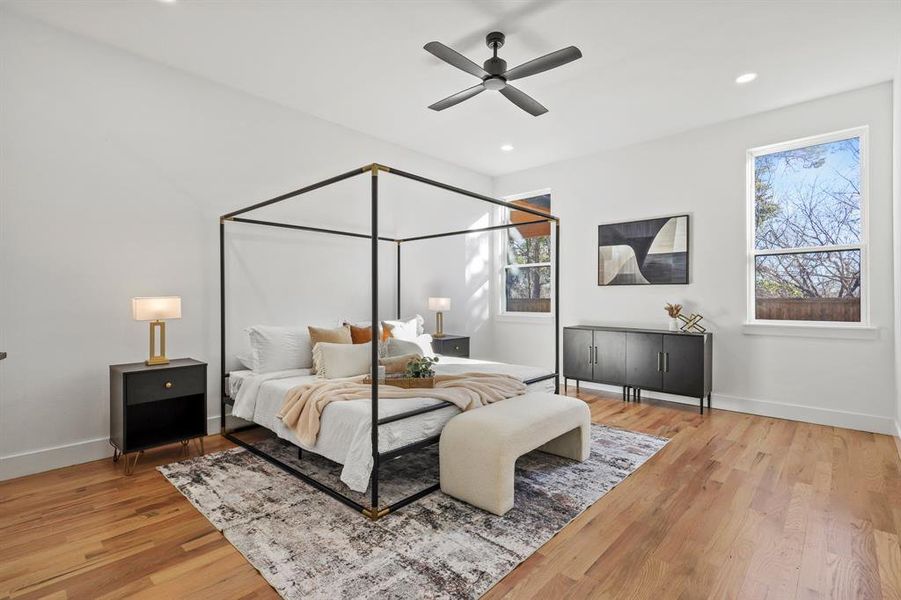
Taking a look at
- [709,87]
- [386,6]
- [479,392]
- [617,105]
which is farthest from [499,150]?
[479,392]

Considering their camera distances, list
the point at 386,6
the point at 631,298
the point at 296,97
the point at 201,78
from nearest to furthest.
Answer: the point at 386,6 < the point at 201,78 < the point at 296,97 < the point at 631,298

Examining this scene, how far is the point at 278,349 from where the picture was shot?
12.1 ft

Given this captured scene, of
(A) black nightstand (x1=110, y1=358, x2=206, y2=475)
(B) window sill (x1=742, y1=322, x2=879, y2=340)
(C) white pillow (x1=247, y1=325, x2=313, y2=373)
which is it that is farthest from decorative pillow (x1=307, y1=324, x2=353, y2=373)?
(B) window sill (x1=742, y1=322, x2=879, y2=340)

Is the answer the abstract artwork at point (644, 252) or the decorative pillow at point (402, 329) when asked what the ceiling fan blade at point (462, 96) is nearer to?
the decorative pillow at point (402, 329)

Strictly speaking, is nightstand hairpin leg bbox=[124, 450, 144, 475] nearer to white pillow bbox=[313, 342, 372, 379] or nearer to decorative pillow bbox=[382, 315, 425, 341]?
white pillow bbox=[313, 342, 372, 379]

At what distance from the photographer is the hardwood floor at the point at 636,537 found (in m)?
1.82

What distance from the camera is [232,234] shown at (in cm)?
389

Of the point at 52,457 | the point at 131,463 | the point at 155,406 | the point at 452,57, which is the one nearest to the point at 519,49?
the point at 452,57

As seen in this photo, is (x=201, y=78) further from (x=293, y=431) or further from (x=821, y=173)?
(x=821, y=173)

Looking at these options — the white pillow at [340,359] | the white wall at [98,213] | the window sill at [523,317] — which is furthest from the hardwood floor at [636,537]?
the window sill at [523,317]

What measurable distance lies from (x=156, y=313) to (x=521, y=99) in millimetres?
2991

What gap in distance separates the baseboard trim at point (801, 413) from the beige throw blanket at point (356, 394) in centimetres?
268

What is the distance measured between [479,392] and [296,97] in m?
3.07

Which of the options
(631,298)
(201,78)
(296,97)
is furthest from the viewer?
(631,298)
